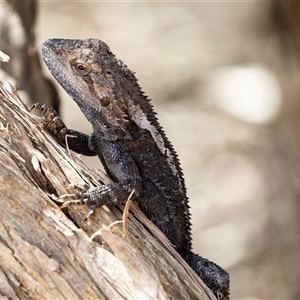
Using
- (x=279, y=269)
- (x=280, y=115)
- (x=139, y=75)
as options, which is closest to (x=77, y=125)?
(x=139, y=75)

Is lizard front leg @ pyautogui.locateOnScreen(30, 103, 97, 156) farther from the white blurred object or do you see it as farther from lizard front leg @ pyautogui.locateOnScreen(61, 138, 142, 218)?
the white blurred object

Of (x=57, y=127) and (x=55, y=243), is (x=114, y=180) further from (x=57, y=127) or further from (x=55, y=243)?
(x=55, y=243)

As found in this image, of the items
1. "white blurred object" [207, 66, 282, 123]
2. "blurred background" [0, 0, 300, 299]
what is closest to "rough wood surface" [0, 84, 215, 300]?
"blurred background" [0, 0, 300, 299]

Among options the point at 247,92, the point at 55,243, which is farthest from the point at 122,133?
the point at 247,92

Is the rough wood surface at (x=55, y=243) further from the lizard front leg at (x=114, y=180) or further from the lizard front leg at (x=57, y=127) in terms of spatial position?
the lizard front leg at (x=57, y=127)

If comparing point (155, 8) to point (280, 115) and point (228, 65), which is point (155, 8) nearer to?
point (228, 65)

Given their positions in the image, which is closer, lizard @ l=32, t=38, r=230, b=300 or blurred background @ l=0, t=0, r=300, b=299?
lizard @ l=32, t=38, r=230, b=300
